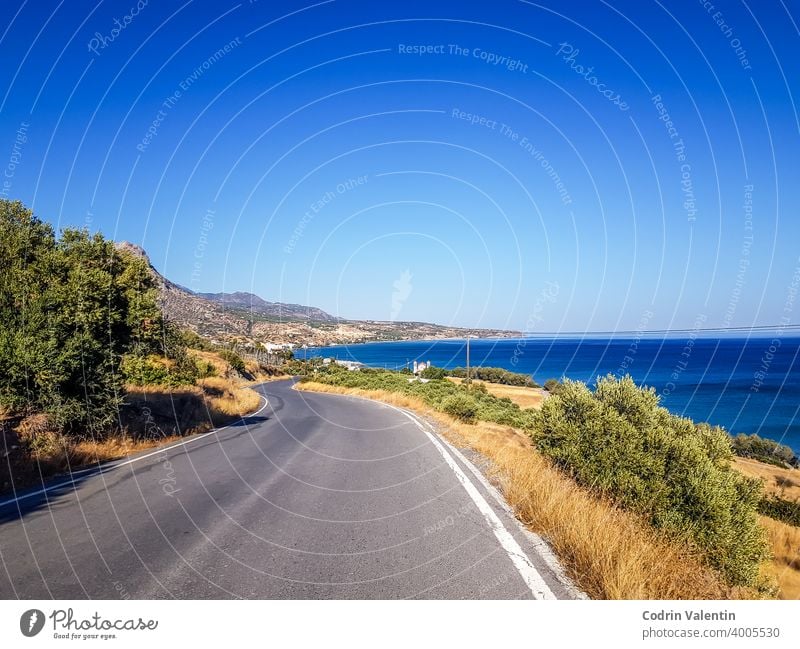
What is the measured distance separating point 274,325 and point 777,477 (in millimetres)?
104317

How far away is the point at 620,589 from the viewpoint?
340 cm

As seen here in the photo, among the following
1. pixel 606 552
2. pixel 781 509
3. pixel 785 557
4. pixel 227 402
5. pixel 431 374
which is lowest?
pixel 781 509

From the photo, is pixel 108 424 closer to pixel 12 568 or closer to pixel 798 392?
pixel 12 568

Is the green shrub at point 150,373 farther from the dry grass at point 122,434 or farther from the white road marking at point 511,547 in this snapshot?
the white road marking at point 511,547

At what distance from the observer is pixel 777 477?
2425 cm

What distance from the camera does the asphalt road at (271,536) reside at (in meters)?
3.69

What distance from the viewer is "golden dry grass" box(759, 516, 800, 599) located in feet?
35.8

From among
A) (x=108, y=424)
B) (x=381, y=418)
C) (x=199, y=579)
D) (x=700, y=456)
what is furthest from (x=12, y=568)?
(x=381, y=418)

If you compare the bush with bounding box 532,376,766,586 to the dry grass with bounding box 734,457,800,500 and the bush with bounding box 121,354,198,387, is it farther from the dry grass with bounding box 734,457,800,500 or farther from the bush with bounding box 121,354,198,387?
the bush with bounding box 121,354,198,387

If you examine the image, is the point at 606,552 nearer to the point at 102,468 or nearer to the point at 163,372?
the point at 102,468

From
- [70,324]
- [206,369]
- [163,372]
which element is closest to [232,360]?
[206,369]

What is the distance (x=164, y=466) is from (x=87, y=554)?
5.23 metres

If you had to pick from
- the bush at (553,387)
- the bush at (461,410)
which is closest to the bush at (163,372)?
the bush at (461,410)

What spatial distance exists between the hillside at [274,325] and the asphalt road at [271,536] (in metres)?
47.7
